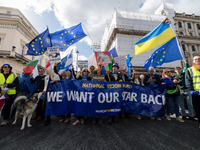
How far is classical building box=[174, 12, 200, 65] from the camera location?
1319 inches

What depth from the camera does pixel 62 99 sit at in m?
3.43

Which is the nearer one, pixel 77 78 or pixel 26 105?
pixel 26 105

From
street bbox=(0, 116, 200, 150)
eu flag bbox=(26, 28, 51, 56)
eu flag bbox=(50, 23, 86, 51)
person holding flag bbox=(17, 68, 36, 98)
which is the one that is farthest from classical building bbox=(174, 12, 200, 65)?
person holding flag bbox=(17, 68, 36, 98)

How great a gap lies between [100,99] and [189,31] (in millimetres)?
47718

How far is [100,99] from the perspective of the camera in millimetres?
3385

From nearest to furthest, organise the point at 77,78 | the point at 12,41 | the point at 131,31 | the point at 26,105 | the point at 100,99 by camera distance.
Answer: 1. the point at 26,105
2. the point at 100,99
3. the point at 77,78
4. the point at 12,41
5. the point at 131,31

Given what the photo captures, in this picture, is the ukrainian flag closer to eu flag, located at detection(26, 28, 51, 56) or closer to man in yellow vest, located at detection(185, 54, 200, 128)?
man in yellow vest, located at detection(185, 54, 200, 128)

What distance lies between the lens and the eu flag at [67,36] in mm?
5145

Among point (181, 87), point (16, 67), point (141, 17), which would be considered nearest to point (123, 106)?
point (181, 87)

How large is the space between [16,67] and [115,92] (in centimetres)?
2146

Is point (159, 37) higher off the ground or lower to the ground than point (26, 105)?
higher

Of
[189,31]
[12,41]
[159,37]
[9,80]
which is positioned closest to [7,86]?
[9,80]

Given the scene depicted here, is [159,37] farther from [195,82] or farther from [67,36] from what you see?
[67,36]

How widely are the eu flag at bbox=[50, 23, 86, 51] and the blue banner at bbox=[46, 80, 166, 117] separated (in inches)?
98.4
